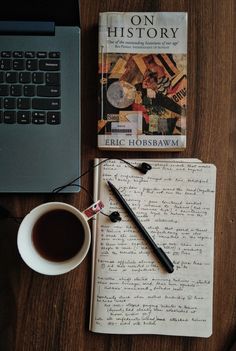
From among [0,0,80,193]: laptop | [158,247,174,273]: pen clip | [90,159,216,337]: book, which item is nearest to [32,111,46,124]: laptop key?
[0,0,80,193]: laptop

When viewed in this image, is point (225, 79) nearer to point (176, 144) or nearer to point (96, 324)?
point (176, 144)

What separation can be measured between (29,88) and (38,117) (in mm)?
45

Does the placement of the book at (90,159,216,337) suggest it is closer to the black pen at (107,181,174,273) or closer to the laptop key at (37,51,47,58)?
the black pen at (107,181,174,273)

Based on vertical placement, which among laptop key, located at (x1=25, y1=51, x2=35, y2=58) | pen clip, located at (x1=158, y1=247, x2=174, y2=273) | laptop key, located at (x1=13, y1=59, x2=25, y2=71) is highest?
laptop key, located at (x1=25, y1=51, x2=35, y2=58)

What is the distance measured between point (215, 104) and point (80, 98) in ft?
0.71

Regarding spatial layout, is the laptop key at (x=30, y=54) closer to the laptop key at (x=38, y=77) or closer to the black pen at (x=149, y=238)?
the laptop key at (x=38, y=77)

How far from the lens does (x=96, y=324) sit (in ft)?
2.22

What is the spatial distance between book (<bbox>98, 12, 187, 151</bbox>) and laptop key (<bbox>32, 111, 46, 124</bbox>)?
9cm

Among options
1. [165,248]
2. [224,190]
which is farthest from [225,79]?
[165,248]

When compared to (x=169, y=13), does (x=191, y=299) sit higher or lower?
lower

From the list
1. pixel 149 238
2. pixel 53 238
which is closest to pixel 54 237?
pixel 53 238

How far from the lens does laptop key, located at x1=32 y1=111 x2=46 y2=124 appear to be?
645mm

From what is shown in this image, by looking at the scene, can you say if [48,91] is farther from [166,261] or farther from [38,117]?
[166,261]

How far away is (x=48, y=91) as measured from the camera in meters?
0.65
